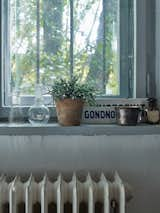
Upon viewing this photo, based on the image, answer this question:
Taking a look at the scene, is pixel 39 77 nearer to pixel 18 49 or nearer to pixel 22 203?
pixel 18 49

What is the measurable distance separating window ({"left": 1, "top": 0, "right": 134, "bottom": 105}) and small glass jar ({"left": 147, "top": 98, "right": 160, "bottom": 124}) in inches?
5.6

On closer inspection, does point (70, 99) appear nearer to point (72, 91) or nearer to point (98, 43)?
point (72, 91)

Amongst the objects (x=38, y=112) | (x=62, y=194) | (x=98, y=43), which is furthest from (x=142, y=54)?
(x=62, y=194)

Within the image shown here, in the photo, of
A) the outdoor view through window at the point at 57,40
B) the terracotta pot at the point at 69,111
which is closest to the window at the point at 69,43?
the outdoor view through window at the point at 57,40

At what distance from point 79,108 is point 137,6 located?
0.59m

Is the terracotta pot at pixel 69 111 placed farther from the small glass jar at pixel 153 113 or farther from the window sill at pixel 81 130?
the small glass jar at pixel 153 113

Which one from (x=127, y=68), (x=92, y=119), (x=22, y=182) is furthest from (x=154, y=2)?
(x=22, y=182)

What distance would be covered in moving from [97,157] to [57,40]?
0.62m

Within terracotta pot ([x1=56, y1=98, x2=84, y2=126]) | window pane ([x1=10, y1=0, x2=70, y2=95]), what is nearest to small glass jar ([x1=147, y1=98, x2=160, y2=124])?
terracotta pot ([x1=56, y1=98, x2=84, y2=126])

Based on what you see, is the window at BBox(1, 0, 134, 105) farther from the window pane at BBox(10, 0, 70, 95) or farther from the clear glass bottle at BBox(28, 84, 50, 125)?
the clear glass bottle at BBox(28, 84, 50, 125)

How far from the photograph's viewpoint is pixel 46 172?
5.65 ft

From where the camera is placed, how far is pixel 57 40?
6.26 ft

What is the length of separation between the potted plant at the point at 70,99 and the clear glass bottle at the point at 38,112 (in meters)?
0.07

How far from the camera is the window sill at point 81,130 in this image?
1686 millimetres
